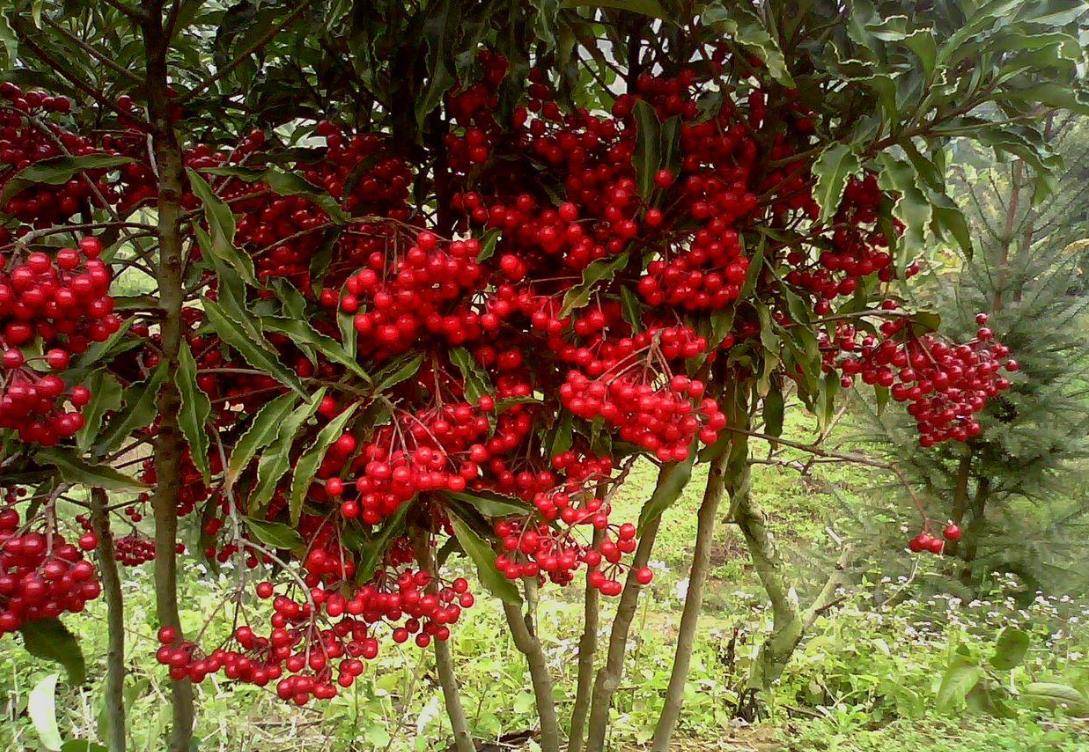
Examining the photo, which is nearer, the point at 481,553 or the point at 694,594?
the point at 481,553

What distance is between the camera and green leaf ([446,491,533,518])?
3.14ft

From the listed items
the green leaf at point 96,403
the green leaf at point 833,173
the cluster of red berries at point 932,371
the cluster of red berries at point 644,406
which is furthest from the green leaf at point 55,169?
the cluster of red berries at point 932,371

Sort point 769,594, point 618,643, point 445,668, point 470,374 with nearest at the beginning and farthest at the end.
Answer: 1. point 470,374
2. point 618,643
3. point 445,668
4. point 769,594

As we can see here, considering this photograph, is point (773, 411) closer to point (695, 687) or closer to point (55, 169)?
point (55, 169)

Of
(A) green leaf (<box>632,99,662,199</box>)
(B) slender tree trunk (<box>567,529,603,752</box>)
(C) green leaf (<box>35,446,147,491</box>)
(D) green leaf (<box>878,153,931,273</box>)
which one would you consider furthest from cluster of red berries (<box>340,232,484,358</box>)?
(B) slender tree trunk (<box>567,529,603,752</box>)

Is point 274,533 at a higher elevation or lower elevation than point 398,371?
lower

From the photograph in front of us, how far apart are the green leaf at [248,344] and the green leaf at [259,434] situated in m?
0.06

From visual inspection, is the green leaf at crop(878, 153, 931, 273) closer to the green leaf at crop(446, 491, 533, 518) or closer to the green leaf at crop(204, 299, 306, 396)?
the green leaf at crop(446, 491, 533, 518)

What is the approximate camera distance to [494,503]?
958 mm

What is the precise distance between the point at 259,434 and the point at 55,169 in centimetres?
37

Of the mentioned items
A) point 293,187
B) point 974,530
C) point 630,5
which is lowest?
point 974,530

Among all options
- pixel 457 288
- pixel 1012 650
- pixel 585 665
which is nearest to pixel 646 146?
pixel 457 288

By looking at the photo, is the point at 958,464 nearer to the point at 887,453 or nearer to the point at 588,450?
the point at 887,453

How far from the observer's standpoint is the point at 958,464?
282 centimetres
